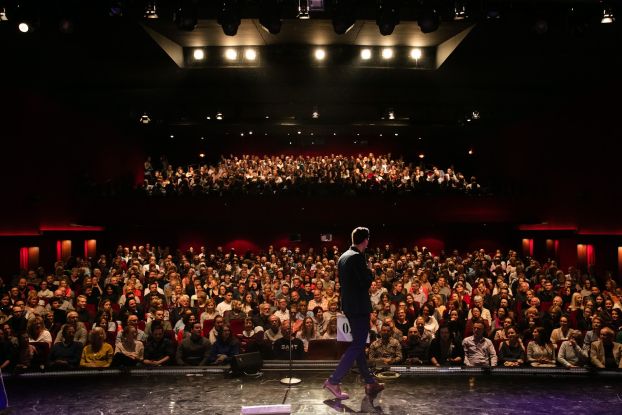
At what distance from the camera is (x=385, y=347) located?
637 cm

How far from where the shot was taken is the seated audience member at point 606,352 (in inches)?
226

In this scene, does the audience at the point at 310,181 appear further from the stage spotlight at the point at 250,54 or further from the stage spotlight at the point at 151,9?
the stage spotlight at the point at 151,9

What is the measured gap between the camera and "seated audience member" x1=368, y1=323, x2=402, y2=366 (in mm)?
6305

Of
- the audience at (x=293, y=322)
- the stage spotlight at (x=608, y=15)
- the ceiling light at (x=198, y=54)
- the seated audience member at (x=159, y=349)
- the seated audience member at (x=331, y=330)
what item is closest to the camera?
the audience at (x=293, y=322)

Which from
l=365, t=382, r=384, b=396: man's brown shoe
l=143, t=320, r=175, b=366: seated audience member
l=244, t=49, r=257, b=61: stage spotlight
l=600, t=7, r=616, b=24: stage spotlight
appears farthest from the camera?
l=244, t=49, r=257, b=61: stage spotlight

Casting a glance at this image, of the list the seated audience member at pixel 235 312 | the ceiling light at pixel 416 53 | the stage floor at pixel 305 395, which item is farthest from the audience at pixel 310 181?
the stage floor at pixel 305 395

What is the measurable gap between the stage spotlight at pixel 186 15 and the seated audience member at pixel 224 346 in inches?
188

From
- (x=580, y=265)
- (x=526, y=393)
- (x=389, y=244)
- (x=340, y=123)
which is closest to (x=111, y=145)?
(x=340, y=123)

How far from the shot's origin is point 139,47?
10930 millimetres

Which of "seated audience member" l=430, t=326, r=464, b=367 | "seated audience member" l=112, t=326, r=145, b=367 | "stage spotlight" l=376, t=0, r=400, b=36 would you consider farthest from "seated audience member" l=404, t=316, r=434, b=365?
"stage spotlight" l=376, t=0, r=400, b=36

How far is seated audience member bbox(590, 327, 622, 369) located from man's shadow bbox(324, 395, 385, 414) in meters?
3.19

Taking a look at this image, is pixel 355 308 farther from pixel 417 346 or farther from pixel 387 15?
pixel 387 15

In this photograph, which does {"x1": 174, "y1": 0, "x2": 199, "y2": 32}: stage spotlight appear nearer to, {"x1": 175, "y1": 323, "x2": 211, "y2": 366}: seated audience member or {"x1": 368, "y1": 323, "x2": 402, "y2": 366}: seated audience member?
{"x1": 175, "y1": 323, "x2": 211, "y2": 366}: seated audience member

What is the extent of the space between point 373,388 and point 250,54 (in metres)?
9.81
